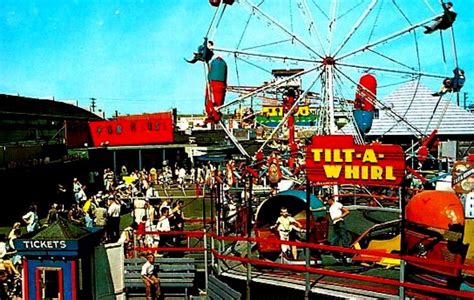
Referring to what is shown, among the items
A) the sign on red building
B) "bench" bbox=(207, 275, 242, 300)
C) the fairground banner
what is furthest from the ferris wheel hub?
the sign on red building

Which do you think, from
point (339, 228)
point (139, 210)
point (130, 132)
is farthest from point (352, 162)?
point (130, 132)

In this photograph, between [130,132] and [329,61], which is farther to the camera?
[130,132]

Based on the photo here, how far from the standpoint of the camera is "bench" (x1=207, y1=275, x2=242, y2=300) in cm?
1095

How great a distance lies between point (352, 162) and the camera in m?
10.1

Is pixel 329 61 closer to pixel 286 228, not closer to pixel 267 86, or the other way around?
pixel 267 86

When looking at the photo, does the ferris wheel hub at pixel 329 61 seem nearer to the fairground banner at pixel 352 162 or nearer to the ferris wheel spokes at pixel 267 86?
the ferris wheel spokes at pixel 267 86

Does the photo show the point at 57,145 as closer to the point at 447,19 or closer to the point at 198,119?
the point at 447,19

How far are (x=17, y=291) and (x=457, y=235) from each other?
10558 millimetres

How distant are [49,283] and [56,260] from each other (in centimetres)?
69

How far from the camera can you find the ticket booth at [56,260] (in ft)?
38.5

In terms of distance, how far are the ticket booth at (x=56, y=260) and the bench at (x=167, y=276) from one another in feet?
5.40

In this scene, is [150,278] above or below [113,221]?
below

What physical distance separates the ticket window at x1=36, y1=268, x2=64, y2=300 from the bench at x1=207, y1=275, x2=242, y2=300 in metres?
3.13

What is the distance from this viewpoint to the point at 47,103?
51562 millimetres
